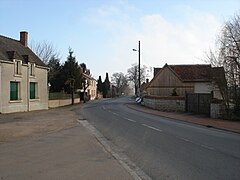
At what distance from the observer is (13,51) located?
38.8 meters

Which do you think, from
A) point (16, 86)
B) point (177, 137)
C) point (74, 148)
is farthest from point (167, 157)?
point (16, 86)

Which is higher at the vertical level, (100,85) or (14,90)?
(100,85)

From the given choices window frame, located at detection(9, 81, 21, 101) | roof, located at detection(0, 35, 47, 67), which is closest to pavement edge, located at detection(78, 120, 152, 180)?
window frame, located at detection(9, 81, 21, 101)

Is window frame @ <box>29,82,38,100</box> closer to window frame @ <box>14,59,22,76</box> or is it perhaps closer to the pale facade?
window frame @ <box>14,59,22,76</box>

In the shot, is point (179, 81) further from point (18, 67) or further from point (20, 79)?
point (18, 67)

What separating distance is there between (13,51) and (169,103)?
18020 millimetres

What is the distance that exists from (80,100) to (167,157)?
67441 millimetres

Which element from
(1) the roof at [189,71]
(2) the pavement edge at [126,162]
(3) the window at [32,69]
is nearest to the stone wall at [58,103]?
(3) the window at [32,69]

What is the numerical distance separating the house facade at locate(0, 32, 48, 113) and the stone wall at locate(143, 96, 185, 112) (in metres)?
13.9

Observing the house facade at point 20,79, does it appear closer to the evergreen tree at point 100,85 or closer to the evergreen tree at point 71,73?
the evergreen tree at point 71,73

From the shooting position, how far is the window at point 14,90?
124 feet

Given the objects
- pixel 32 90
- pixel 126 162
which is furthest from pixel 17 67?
pixel 126 162

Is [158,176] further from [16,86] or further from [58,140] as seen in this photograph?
[16,86]

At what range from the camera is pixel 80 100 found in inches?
3073
